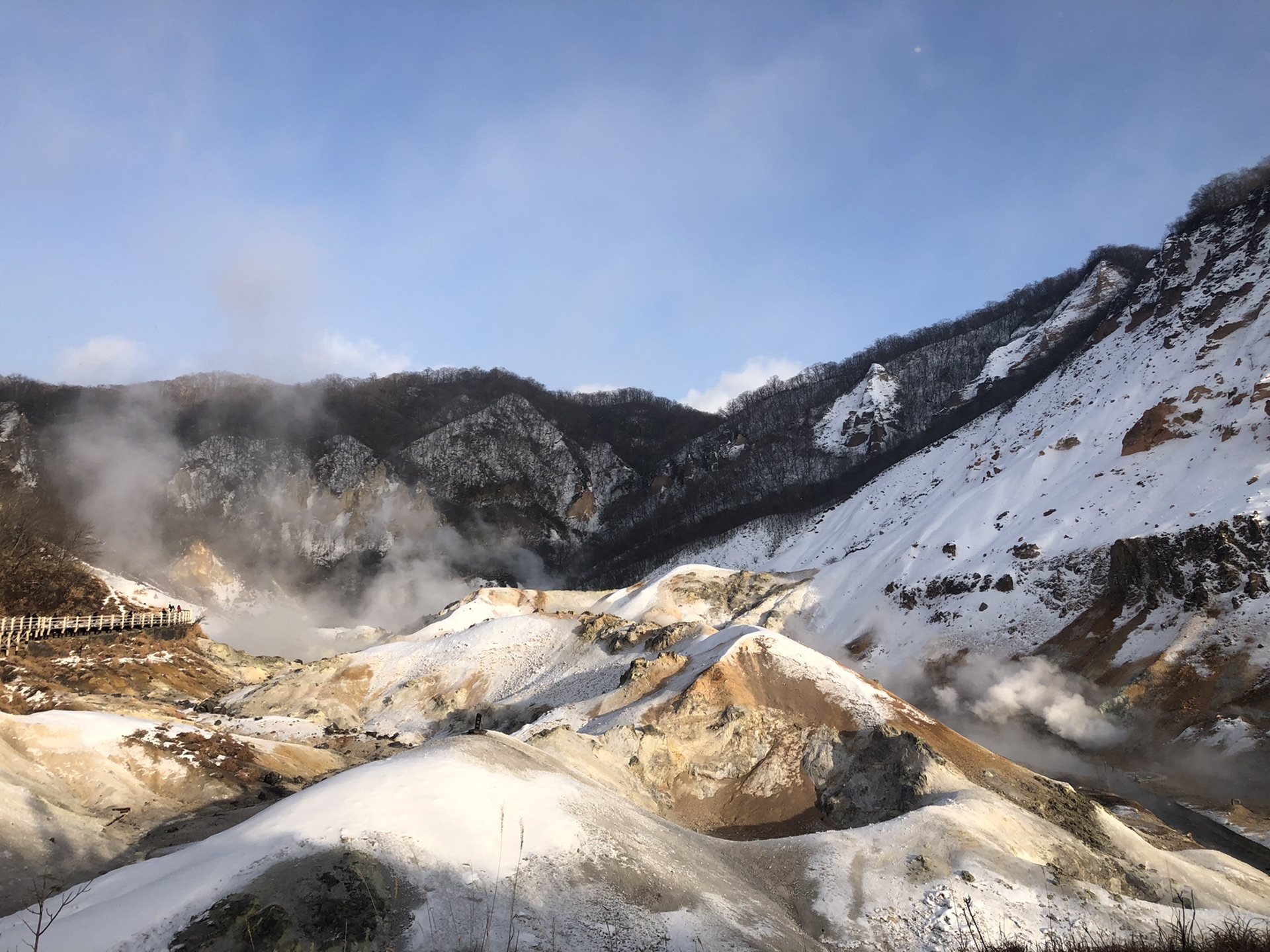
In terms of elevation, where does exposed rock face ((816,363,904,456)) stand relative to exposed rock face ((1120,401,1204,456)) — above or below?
above

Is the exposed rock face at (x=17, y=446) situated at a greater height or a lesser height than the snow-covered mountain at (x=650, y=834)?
greater

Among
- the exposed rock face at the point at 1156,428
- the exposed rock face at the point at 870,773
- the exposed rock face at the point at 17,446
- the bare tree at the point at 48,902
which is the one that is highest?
the exposed rock face at the point at 17,446

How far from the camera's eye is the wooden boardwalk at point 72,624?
37750 mm

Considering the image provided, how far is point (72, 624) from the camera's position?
43.1 metres

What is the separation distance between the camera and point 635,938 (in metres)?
11.5

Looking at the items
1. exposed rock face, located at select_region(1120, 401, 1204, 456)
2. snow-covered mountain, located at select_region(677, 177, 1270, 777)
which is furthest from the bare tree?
exposed rock face, located at select_region(1120, 401, 1204, 456)

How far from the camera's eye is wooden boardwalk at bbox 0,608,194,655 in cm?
3775

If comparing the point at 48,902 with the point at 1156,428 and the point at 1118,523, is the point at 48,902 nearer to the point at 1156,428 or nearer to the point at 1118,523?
the point at 1118,523

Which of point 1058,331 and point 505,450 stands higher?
point 1058,331

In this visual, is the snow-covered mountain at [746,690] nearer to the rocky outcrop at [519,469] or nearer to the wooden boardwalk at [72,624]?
the wooden boardwalk at [72,624]

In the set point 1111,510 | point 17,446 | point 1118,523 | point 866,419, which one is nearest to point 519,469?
point 866,419

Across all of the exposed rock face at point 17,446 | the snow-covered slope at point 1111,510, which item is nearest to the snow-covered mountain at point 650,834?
the snow-covered slope at point 1111,510

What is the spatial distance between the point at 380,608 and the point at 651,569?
40976 mm

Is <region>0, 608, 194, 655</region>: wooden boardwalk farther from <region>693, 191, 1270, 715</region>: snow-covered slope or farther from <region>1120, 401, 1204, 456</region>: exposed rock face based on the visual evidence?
<region>1120, 401, 1204, 456</region>: exposed rock face
